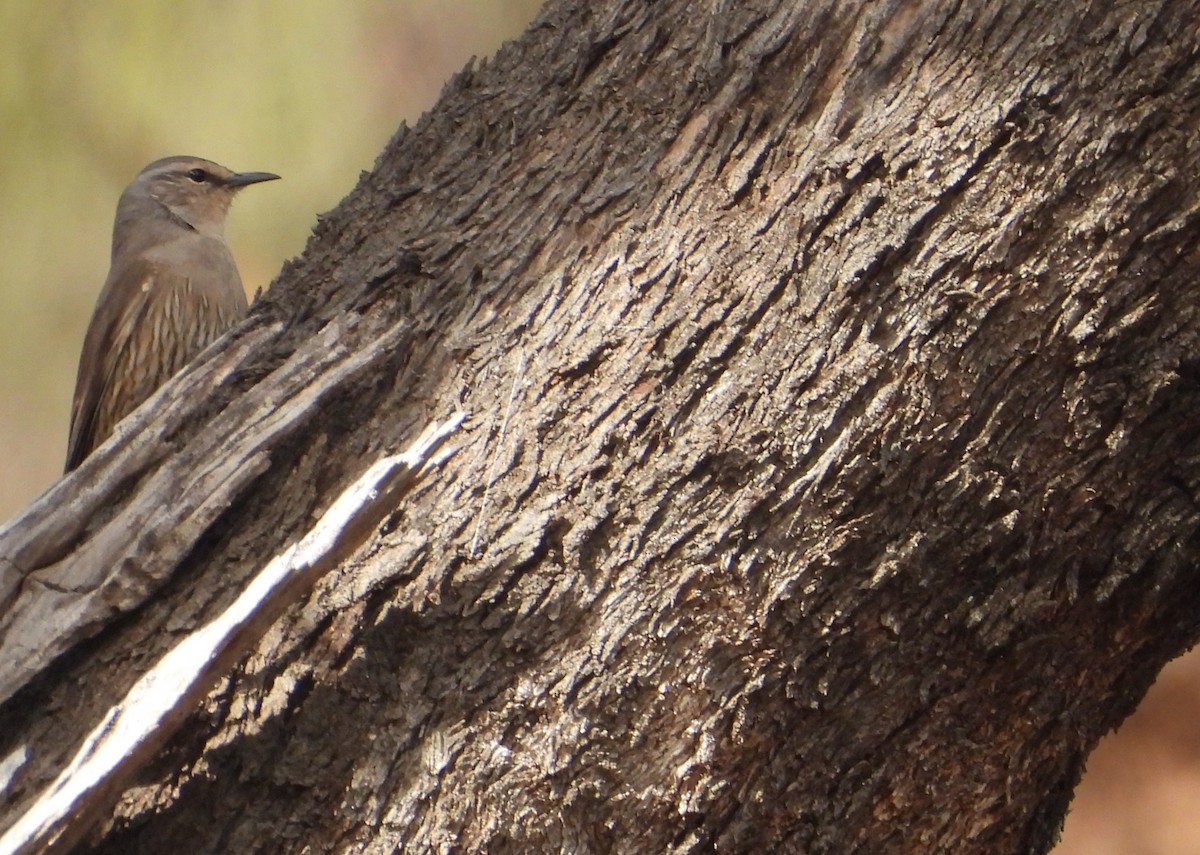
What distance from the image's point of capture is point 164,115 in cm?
342

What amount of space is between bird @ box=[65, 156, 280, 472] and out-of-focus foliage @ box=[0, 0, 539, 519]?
0.37 meters

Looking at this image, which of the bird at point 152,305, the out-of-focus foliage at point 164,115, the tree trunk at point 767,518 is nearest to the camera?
the tree trunk at point 767,518

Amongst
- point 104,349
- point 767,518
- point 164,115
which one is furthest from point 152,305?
point 767,518

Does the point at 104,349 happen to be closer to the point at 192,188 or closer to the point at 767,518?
the point at 192,188

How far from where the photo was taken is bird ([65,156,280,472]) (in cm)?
264

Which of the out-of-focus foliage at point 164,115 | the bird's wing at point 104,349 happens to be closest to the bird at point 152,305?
the bird's wing at point 104,349

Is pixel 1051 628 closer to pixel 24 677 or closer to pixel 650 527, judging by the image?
pixel 650 527

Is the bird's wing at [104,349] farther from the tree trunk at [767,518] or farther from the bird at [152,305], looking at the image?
the tree trunk at [767,518]

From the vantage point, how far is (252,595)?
1.28 meters

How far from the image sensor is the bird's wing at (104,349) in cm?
266

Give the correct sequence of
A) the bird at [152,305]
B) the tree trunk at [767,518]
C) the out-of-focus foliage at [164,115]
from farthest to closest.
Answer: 1. the out-of-focus foliage at [164,115]
2. the bird at [152,305]
3. the tree trunk at [767,518]

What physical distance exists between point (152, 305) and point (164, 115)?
935 mm

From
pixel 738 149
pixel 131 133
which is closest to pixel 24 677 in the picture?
pixel 738 149

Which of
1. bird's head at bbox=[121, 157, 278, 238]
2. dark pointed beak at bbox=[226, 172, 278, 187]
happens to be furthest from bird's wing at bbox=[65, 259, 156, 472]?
dark pointed beak at bbox=[226, 172, 278, 187]
